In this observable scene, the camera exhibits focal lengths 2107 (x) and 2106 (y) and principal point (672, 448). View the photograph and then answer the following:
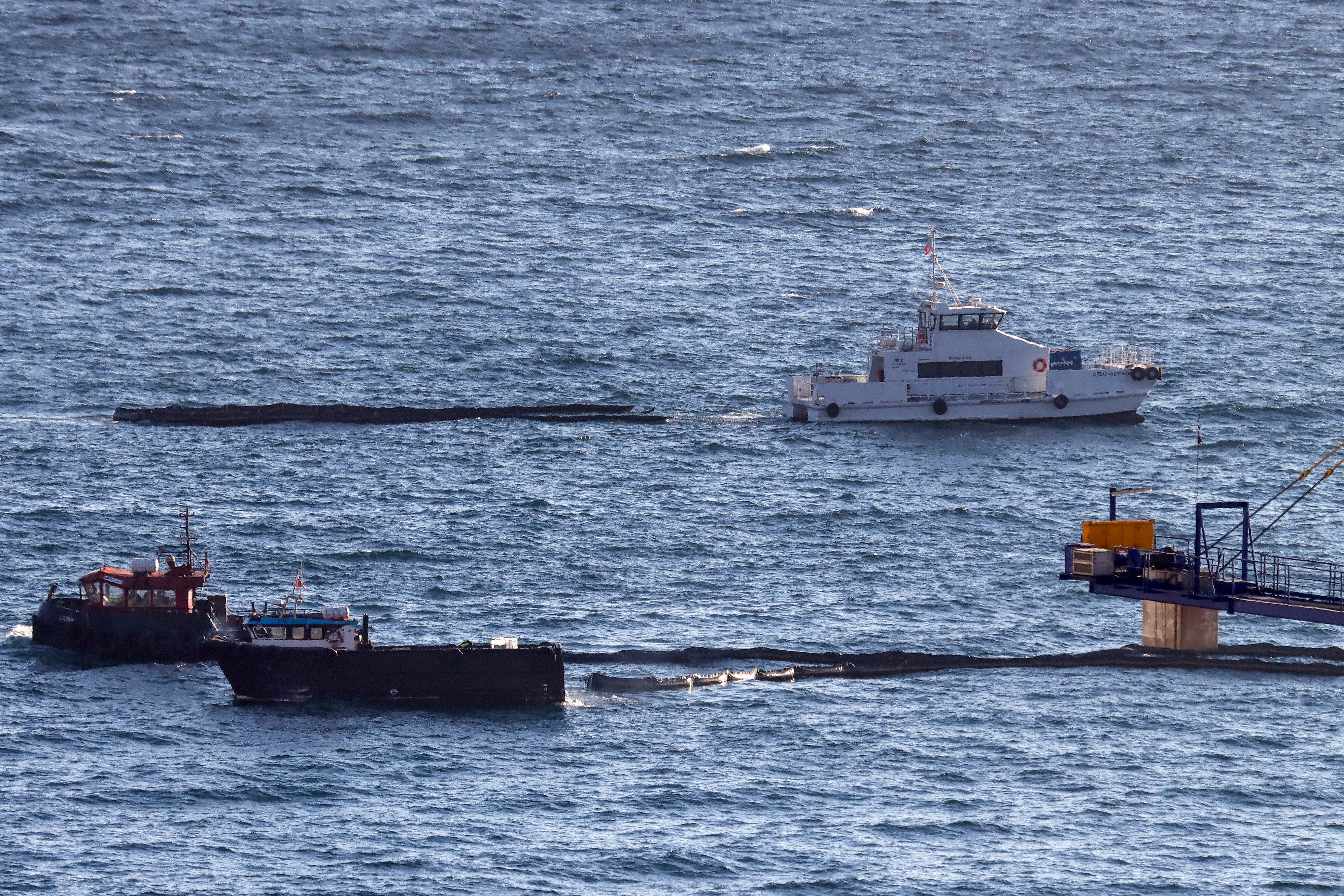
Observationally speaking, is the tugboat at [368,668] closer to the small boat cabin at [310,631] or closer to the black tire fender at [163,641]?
the small boat cabin at [310,631]

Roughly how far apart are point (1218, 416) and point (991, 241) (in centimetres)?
4725

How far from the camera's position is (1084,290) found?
16362 cm

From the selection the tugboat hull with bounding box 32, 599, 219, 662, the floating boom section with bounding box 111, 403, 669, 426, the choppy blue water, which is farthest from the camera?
the floating boom section with bounding box 111, 403, 669, 426

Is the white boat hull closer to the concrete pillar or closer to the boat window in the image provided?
the boat window

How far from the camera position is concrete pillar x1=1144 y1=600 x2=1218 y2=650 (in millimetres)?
87375

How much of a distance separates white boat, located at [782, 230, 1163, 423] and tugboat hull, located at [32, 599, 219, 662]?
51643 mm

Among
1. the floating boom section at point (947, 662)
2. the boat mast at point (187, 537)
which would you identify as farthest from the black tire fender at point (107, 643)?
the floating boom section at point (947, 662)

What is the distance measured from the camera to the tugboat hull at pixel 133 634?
300 feet

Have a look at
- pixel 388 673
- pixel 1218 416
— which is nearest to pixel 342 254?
pixel 1218 416

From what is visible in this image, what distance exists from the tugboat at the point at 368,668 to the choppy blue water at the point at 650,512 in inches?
43.0

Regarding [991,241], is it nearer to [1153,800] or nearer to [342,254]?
[342,254]

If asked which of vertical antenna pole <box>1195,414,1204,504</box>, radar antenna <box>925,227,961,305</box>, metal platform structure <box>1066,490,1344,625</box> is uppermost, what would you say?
radar antenna <box>925,227,961,305</box>

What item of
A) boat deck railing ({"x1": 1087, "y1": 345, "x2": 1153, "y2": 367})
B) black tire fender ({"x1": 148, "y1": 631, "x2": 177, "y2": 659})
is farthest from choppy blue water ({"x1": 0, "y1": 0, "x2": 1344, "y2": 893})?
boat deck railing ({"x1": 1087, "y1": 345, "x2": 1153, "y2": 367})

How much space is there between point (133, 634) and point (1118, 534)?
138 ft
